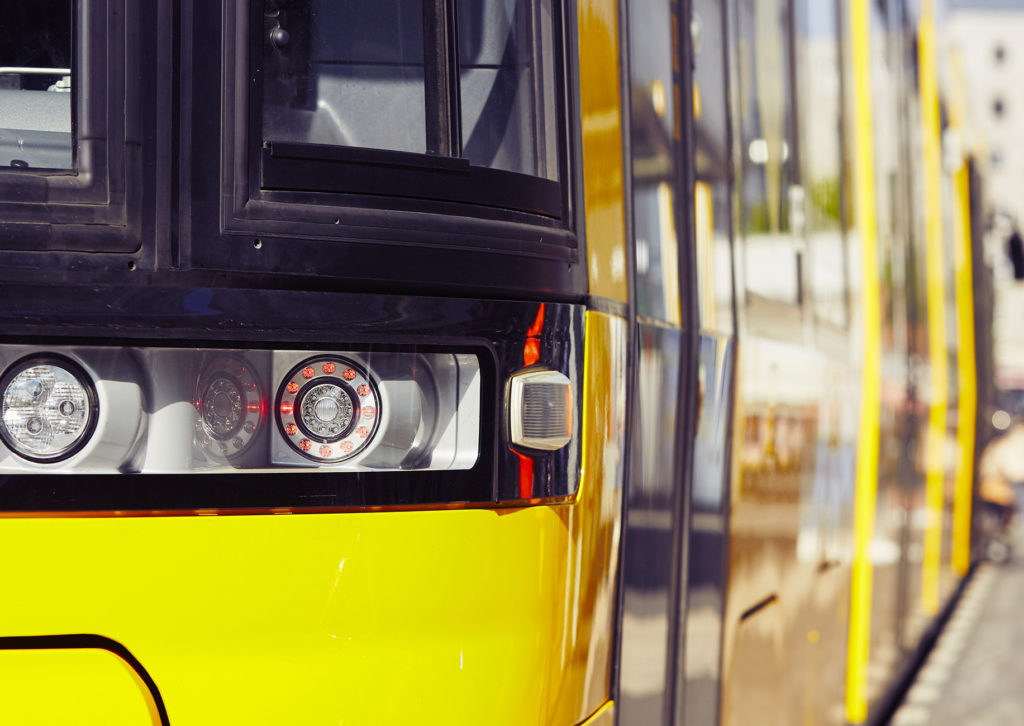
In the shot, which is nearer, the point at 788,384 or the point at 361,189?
the point at 361,189

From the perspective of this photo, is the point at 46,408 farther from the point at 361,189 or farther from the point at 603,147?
the point at 603,147

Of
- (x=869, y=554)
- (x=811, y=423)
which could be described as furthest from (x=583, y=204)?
(x=869, y=554)

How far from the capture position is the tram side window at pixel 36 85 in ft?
5.61

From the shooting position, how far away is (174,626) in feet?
5.61

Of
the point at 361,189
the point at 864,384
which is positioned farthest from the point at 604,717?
the point at 864,384

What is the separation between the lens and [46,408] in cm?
167

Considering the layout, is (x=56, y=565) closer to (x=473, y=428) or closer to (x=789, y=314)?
(x=473, y=428)

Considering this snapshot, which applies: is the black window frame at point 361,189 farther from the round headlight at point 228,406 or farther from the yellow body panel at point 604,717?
the yellow body panel at point 604,717

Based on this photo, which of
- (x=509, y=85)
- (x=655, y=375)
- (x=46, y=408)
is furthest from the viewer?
(x=655, y=375)

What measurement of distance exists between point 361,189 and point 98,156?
1.13ft

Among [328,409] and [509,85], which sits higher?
[509,85]

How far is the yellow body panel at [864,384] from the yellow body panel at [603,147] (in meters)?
2.61

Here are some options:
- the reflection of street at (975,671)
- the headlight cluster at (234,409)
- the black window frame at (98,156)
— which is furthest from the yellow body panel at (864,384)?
the black window frame at (98,156)

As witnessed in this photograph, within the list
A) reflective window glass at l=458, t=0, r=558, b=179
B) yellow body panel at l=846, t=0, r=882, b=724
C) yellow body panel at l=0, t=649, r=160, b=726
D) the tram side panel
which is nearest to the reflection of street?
yellow body panel at l=846, t=0, r=882, b=724
